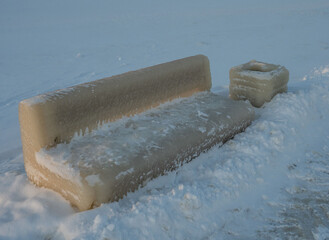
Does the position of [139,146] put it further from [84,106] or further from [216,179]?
[216,179]

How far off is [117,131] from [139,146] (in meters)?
0.39

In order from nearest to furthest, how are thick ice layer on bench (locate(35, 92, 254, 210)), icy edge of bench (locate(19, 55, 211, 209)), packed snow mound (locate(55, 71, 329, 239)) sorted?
packed snow mound (locate(55, 71, 329, 239)) → thick ice layer on bench (locate(35, 92, 254, 210)) → icy edge of bench (locate(19, 55, 211, 209))

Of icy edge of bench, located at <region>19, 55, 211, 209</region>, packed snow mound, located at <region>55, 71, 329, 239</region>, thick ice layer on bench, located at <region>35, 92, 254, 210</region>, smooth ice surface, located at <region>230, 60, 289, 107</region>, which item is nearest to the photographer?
packed snow mound, located at <region>55, 71, 329, 239</region>

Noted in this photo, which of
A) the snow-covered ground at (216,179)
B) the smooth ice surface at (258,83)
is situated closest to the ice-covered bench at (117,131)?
the snow-covered ground at (216,179)

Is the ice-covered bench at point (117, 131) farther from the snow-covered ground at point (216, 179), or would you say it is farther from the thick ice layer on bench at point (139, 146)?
the snow-covered ground at point (216, 179)

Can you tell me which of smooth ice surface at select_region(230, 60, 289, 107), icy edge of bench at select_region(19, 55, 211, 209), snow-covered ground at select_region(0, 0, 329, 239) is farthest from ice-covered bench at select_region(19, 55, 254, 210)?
smooth ice surface at select_region(230, 60, 289, 107)

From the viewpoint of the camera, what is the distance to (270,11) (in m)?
18.6

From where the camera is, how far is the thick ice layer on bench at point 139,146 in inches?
106

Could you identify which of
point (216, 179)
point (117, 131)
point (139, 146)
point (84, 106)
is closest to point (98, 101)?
point (84, 106)

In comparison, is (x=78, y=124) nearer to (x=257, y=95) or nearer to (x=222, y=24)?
(x=257, y=95)

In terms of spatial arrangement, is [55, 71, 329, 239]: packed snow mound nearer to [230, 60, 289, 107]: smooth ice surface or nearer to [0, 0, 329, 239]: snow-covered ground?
[0, 0, 329, 239]: snow-covered ground

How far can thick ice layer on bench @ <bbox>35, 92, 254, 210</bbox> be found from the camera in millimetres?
2684

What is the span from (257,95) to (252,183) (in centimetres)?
178

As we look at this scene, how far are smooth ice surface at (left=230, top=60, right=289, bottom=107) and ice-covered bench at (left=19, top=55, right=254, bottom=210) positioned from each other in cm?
62
